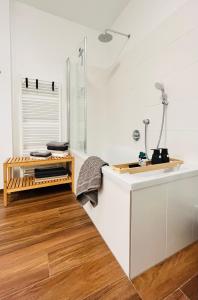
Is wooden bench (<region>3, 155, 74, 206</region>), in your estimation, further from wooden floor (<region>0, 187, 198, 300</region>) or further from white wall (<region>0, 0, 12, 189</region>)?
wooden floor (<region>0, 187, 198, 300</region>)

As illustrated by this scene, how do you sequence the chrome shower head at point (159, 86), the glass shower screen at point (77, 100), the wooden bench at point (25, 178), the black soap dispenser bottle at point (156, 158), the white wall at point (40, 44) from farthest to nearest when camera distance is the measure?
the white wall at point (40, 44)
the glass shower screen at point (77, 100)
the wooden bench at point (25, 178)
the chrome shower head at point (159, 86)
the black soap dispenser bottle at point (156, 158)

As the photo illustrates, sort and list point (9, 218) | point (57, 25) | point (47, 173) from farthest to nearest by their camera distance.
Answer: point (57, 25) < point (47, 173) < point (9, 218)

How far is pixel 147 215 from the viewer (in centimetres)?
95

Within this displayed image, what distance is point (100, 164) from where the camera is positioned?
4.12ft

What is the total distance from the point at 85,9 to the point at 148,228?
2712mm

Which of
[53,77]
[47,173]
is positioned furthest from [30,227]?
[53,77]

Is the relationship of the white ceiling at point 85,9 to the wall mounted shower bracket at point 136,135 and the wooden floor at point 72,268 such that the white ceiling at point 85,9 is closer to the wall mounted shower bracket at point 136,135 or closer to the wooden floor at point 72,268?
the wall mounted shower bracket at point 136,135

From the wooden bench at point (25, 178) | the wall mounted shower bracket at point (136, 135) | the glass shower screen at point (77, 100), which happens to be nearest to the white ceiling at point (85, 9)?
the glass shower screen at point (77, 100)

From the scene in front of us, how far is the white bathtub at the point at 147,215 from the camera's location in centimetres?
91

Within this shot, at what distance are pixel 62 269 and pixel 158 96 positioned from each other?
1.73 m

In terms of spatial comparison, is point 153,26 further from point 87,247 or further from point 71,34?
point 87,247

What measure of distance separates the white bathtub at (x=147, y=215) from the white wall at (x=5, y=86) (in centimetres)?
156

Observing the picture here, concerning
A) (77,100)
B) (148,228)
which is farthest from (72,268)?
(77,100)

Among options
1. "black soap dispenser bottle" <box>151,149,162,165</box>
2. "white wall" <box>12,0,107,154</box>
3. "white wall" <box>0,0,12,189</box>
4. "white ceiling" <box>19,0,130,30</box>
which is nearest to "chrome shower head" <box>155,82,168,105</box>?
"black soap dispenser bottle" <box>151,149,162,165</box>
